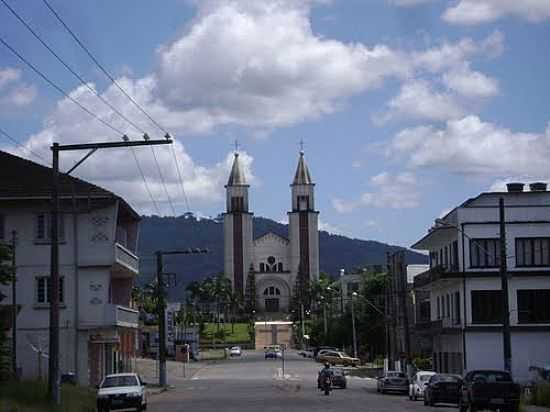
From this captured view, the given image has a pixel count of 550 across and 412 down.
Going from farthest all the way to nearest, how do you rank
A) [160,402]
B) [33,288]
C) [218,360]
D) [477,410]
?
[218,360]
[33,288]
[160,402]
[477,410]

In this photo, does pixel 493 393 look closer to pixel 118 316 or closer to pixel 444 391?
pixel 444 391

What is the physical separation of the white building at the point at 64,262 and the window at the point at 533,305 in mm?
24977

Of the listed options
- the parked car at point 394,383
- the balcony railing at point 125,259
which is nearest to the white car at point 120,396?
the balcony railing at point 125,259

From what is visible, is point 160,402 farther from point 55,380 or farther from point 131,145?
point 131,145

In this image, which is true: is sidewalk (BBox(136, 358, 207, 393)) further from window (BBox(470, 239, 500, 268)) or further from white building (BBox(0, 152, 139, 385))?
window (BBox(470, 239, 500, 268))

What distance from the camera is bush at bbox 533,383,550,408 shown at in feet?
141

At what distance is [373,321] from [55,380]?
84.4 metres

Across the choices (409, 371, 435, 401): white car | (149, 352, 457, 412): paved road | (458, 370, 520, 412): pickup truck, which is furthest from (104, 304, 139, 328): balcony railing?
(458, 370, 520, 412): pickup truck

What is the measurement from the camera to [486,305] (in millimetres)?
71750

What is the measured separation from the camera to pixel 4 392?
119 ft

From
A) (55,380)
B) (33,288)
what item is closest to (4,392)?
(55,380)

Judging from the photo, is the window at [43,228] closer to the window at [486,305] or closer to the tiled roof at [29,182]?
the tiled roof at [29,182]

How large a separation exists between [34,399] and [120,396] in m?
5.88

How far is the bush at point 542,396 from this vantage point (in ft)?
141
